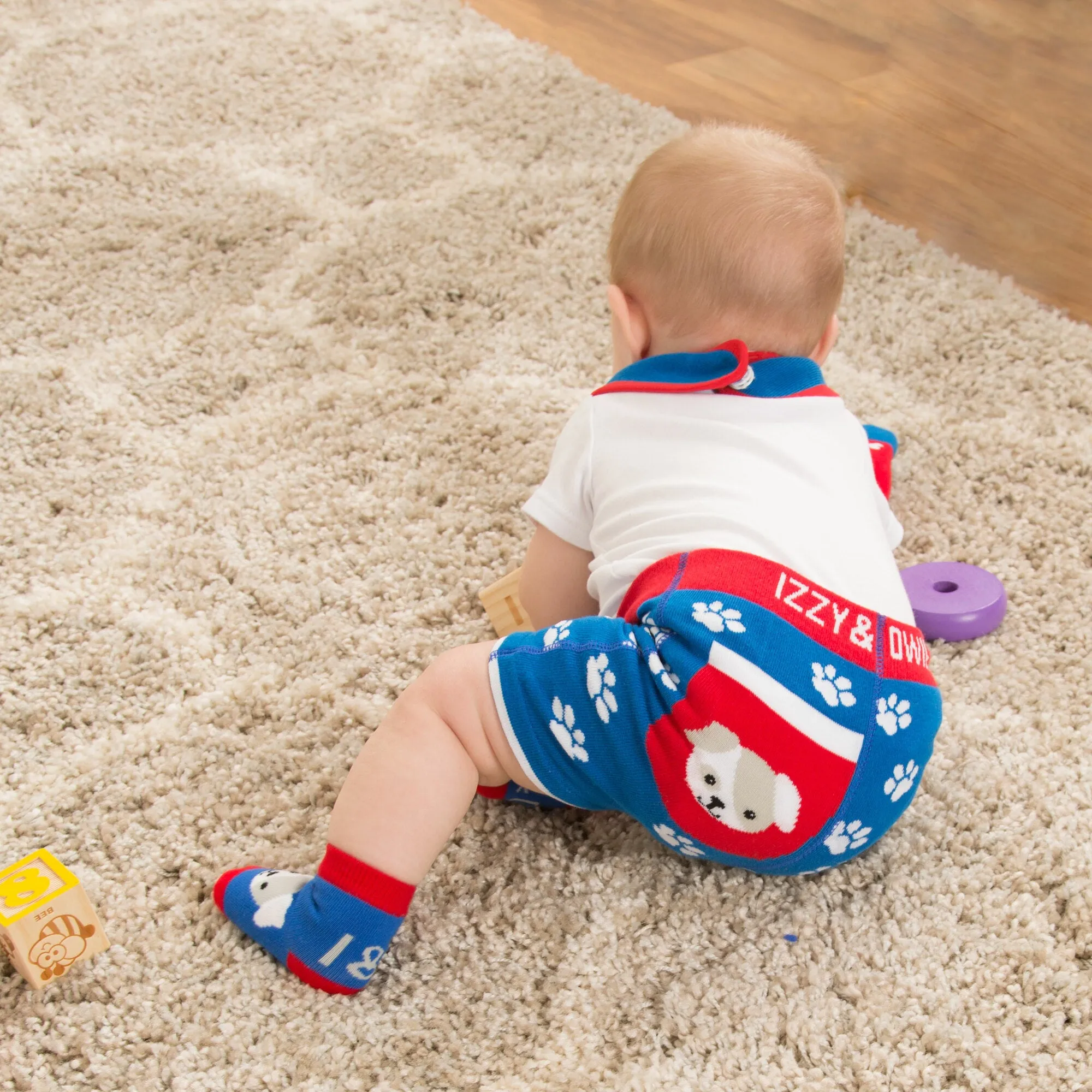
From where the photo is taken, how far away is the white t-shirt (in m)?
Answer: 0.79

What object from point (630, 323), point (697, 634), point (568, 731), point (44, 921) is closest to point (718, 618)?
point (697, 634)

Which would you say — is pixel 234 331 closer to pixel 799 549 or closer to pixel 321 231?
pixel 321 231

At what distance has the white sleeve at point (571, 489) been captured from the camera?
0.87m

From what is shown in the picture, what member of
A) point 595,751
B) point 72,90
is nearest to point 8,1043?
point 595,751

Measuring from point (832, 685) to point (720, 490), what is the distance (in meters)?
0.15

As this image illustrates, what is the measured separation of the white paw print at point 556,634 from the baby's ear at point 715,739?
11 cm

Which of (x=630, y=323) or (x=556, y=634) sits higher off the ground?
(x=630, y=323)

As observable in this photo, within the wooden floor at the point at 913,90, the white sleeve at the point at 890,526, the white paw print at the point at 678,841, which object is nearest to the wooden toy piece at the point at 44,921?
the white paw print at the point at 678,841

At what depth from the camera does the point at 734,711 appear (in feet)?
2.38

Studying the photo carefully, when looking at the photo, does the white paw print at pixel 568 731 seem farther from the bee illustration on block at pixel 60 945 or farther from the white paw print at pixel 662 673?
the bee illustration on block at pixel 60 945

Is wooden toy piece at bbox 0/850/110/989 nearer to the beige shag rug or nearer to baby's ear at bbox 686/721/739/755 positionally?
the beige shag rug

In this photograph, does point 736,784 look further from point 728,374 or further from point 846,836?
point 728,374

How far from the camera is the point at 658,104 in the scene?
181 centimetres

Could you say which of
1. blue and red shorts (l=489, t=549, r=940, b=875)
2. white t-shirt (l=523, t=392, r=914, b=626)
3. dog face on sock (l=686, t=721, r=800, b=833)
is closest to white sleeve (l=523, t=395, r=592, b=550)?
white t-shirt (l=523, t=392, r=914, b=626)
